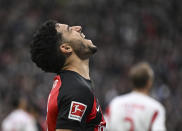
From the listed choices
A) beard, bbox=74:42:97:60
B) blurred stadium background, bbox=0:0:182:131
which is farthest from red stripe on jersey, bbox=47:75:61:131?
blurred stadium background, bbox=0:0:182:131

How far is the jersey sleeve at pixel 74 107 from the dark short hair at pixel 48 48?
1.01 ft

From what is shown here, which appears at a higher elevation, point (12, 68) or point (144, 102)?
point (144, 102)

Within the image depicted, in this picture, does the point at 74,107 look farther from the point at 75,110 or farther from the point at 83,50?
the point at 83,50

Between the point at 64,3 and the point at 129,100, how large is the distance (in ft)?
48.2

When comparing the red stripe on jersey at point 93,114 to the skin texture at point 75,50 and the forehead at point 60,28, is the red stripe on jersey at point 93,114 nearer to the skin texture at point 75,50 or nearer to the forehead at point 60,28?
the skin texture at point 75,50

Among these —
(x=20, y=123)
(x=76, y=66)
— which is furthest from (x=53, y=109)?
(x=20, y=123)

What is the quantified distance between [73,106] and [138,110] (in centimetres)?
258

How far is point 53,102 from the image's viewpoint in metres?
2.99

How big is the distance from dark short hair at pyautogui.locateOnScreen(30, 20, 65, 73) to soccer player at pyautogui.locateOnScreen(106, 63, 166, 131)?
225 cm

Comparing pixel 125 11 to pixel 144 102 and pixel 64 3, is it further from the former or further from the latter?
pixel 144 102

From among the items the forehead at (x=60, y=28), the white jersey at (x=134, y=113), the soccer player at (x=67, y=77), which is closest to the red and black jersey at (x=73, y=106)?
the soccer player at (x=67, y=77)

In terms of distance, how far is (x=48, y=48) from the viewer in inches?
125

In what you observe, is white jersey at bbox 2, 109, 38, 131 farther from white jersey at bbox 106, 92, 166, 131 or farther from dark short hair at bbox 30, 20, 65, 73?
dark short hair at bbox 30, 20, 65, 73

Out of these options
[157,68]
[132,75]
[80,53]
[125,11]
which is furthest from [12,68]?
[80,53]
